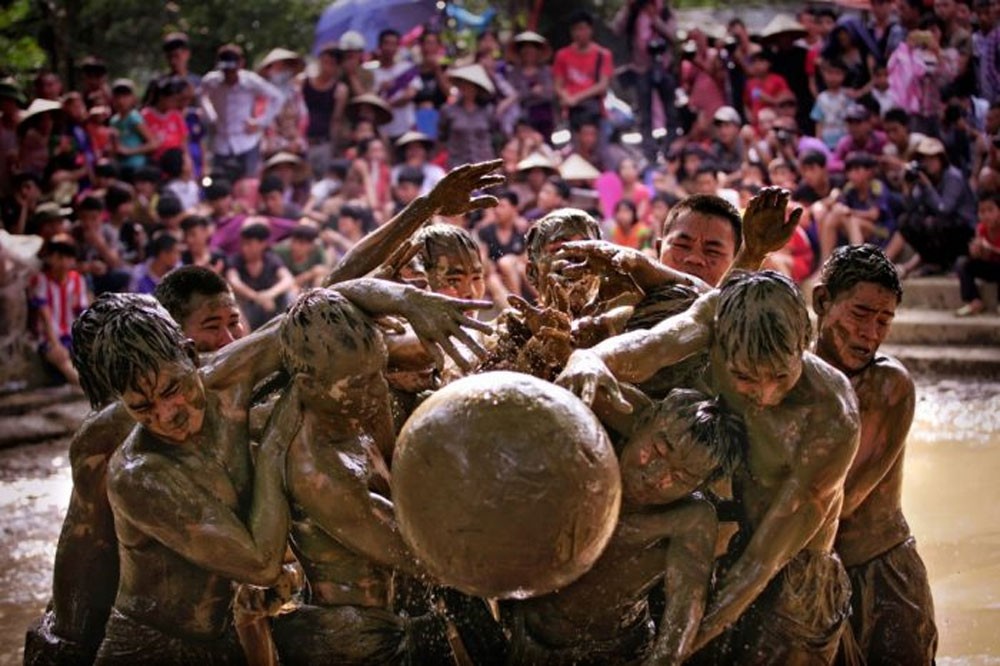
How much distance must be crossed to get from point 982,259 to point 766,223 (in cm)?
697

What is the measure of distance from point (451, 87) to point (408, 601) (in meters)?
11.4

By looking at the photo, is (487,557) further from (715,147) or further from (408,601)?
(715,147)

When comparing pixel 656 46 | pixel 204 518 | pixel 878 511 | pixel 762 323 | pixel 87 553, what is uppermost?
pixel 762 323

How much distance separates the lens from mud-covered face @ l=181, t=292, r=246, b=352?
15.4ft

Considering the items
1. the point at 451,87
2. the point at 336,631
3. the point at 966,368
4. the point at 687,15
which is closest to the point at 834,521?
the point at 336,631

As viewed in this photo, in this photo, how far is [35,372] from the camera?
35.0 ft

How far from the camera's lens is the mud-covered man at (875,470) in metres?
4.12

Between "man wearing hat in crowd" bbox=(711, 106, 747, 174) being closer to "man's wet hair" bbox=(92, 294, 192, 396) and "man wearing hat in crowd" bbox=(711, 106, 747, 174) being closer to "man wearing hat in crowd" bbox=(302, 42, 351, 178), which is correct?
"man wearing hat in crowd" bbox=(302, 42, 351, 178)

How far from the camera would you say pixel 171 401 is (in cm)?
359

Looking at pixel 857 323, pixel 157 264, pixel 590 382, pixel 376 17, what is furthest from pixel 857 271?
pixel 376 17

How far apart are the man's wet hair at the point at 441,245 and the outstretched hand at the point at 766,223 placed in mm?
1040

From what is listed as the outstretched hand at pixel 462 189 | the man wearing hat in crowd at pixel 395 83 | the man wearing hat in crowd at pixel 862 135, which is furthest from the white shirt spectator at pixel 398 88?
the outstretched hand at pixel 462 189

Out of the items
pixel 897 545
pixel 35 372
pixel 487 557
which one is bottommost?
pixel 35 372

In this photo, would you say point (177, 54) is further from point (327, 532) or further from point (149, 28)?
point (327, 532)
